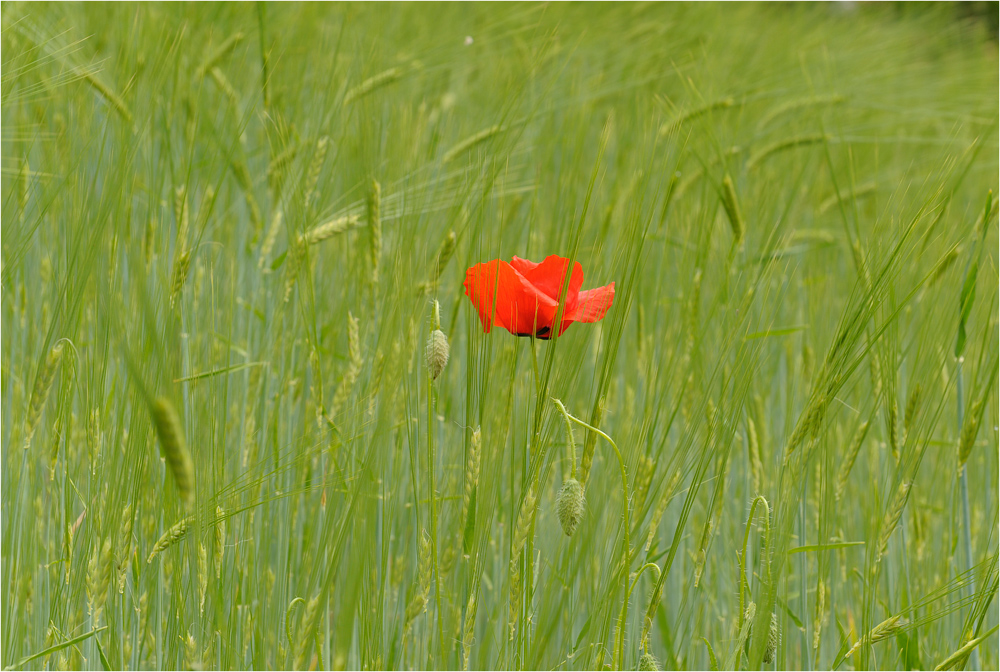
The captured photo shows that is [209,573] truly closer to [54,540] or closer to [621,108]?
[54,540]

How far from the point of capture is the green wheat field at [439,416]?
554 mm

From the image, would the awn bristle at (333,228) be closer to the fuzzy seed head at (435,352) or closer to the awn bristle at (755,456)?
the fuzzy seed head at (435,352)

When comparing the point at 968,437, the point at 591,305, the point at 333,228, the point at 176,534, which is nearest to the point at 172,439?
the point at 176,534

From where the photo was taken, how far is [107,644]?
2.36 feet

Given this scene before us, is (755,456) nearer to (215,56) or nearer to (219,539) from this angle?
(219,539)

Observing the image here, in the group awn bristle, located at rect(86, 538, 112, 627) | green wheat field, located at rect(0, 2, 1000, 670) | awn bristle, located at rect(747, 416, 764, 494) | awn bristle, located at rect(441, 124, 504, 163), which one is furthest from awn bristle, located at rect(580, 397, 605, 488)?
awn bristle, located at rect(441, 124, 504, 163)

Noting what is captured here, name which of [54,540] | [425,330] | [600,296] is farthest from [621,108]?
[54,540]

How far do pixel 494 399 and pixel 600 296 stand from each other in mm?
111

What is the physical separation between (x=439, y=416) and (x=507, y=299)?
251 millimetres

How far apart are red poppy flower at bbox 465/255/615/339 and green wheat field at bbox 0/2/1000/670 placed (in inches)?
0.8

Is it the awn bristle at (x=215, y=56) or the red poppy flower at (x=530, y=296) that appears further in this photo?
the awn bristle at (x=215, y=56)

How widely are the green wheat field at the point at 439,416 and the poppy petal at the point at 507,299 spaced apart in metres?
0.02

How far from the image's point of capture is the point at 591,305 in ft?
1.86

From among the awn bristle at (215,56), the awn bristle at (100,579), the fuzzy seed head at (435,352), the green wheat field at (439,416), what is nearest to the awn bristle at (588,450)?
the green wheat field at (439,416)
